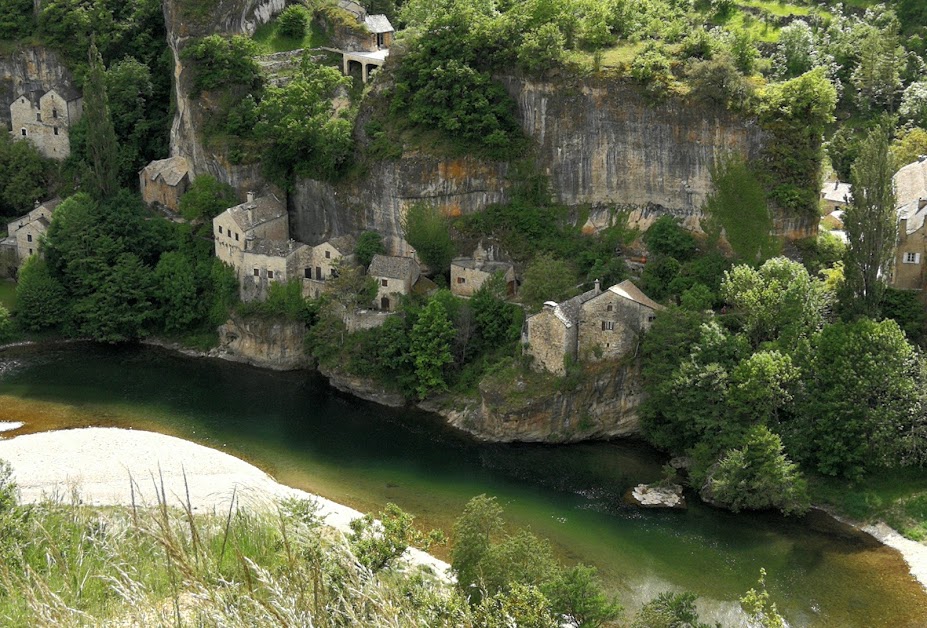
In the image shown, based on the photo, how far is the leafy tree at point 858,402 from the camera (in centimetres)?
5169

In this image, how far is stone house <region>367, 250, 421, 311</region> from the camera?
209 feet

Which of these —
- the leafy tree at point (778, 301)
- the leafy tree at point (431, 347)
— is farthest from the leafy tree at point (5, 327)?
the leafy tree at point (778, 301)

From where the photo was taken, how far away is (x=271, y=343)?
6612cm

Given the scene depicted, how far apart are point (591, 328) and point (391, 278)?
38.6 ft

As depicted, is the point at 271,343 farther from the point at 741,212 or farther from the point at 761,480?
the point at 761,480

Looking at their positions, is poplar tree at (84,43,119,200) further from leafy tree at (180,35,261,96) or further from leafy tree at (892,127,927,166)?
leafy tree at (892,127,927,166)

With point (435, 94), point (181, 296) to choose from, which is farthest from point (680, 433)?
point (181, 296)

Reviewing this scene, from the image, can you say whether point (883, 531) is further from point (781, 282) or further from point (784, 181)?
point (784, 181)

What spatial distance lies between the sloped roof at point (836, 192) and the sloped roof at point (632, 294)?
18.3 metres

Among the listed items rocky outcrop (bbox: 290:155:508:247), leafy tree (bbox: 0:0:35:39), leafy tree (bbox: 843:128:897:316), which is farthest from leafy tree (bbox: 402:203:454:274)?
leafy tree (bbox: 0:0:35:39)

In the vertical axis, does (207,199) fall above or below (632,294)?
above

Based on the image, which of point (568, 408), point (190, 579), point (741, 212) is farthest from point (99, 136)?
point (190, 579)

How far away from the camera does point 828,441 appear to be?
52.2m

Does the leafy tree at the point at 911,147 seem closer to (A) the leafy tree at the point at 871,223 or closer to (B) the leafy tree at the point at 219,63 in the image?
(A) the leafy tree at the point at 871,223
